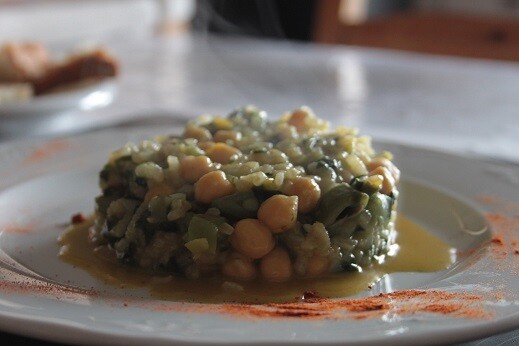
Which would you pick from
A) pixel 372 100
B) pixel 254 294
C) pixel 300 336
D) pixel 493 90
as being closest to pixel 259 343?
pixel 300 336

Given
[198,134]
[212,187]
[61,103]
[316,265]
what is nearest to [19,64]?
[61,103]

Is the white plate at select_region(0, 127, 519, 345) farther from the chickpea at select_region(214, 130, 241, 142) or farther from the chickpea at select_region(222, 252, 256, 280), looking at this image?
the chickpea at select_region(214, 130, 241, 142)

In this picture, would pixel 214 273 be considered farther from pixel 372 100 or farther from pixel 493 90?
pixel 493 90

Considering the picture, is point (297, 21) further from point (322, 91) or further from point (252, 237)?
point (252, 237)

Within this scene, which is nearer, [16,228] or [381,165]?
[381,165]

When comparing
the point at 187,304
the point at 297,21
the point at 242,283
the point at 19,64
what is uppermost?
the point at 187,304
